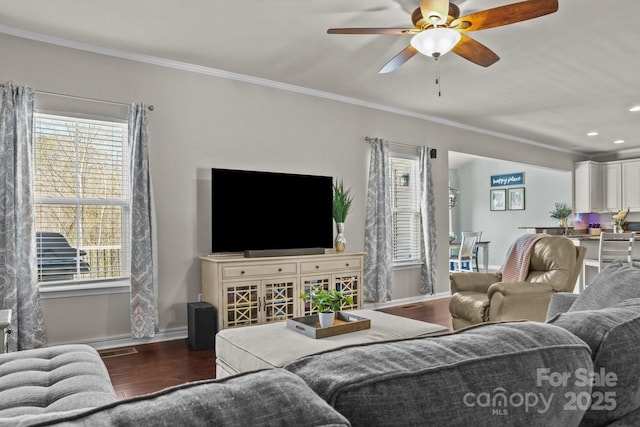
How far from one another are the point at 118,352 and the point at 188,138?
81.9 inches

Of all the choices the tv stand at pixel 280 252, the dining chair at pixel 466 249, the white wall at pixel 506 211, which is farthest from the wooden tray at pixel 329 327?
the white wall at pixel 506 211

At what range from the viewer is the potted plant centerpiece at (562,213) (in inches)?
370

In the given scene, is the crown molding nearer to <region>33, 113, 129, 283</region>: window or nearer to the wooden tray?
<region>33, 113, 129, 283</region>: window

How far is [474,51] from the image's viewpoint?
3.34 m

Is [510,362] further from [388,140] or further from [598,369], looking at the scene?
[388,140]

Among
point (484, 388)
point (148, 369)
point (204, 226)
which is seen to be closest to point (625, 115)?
point (204, 226)

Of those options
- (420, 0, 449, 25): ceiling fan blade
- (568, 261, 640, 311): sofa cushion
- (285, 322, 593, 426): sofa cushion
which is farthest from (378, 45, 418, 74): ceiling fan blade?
(285, 322, 593, 426): sofa cushion

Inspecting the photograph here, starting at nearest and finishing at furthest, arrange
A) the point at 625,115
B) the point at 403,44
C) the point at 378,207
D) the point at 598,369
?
1. the point at 598,369
2. the point at 403,44
3. the point at 378,207
4. the point at 625,115

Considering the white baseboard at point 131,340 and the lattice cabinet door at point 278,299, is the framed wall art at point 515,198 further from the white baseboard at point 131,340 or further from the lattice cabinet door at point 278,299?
the white baseboard at point 131,340

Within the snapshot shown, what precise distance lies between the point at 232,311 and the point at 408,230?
3158 millimetres

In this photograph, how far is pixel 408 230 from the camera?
6.50 meters

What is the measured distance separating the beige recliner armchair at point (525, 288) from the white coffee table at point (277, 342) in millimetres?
1033

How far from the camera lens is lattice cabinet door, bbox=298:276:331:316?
4691 mm

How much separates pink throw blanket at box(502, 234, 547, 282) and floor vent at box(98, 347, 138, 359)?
344cm
